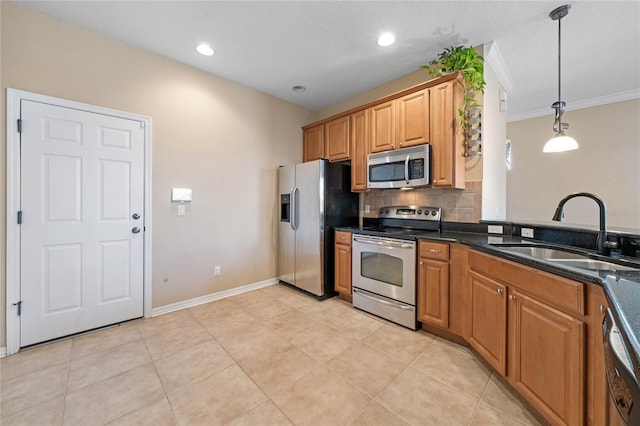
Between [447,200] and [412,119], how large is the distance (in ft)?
3.18

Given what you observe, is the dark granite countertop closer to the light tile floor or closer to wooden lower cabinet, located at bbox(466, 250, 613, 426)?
wooden lower cabinet, located at bbox(466, 250, 613, 426)

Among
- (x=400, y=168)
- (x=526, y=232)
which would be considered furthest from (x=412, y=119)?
(x=526, y=232)

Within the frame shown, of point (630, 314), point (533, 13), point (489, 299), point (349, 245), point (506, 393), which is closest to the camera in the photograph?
point (630, 314)

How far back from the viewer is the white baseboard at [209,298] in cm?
280

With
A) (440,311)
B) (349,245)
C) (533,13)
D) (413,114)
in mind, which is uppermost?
(533,13)

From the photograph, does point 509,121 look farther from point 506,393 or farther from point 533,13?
point 506,393

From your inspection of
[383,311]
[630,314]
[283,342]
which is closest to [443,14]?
[630,314]

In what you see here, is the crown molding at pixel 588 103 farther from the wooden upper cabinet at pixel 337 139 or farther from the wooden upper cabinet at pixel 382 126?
the wooden upper cabinet at pixel 337 139

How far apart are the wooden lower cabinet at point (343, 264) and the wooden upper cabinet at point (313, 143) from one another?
4.45 feet

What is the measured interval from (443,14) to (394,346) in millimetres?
2817

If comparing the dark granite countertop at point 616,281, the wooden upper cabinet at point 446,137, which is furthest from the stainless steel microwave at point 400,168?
the dark granite countertop at point 616,281

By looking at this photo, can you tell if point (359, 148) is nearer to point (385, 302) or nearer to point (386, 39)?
point (386, 39)

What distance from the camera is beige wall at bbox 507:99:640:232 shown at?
363 centimetres

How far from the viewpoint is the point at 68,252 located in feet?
7.53
